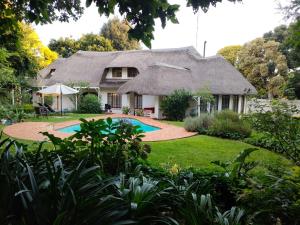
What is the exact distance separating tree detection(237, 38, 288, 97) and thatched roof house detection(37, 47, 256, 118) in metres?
5.19

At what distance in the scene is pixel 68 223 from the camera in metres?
1.60

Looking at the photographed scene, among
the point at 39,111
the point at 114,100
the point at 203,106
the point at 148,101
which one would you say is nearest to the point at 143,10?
the point at 39,111

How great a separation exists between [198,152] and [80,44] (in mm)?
30746

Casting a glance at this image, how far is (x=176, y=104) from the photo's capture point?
1891cm

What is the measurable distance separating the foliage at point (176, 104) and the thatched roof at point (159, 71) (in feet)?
3.29

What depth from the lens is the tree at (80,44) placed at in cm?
3528

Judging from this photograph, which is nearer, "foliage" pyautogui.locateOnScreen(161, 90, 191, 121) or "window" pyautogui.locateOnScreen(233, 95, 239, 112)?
"foliage" pyautogui.locateOnScreen(161, 90, 191, 121)

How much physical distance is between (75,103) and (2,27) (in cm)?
2137

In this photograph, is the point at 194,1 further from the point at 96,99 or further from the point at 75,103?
the point at 75,103

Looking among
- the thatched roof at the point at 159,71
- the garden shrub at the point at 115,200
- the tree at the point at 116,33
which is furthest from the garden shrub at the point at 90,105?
the garden shrub at the point at 115,200

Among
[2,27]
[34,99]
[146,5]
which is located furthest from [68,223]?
[34,99]

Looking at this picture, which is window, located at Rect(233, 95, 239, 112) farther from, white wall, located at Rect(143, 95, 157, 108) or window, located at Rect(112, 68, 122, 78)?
window, located at Rect(112, 68, 122, 78)

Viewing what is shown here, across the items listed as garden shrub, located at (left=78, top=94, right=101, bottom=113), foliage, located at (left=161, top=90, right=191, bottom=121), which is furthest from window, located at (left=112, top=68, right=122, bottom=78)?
foliage, located at (left=161, top=90, right=191, bottom=121)

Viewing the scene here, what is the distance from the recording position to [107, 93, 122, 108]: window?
24734mm
